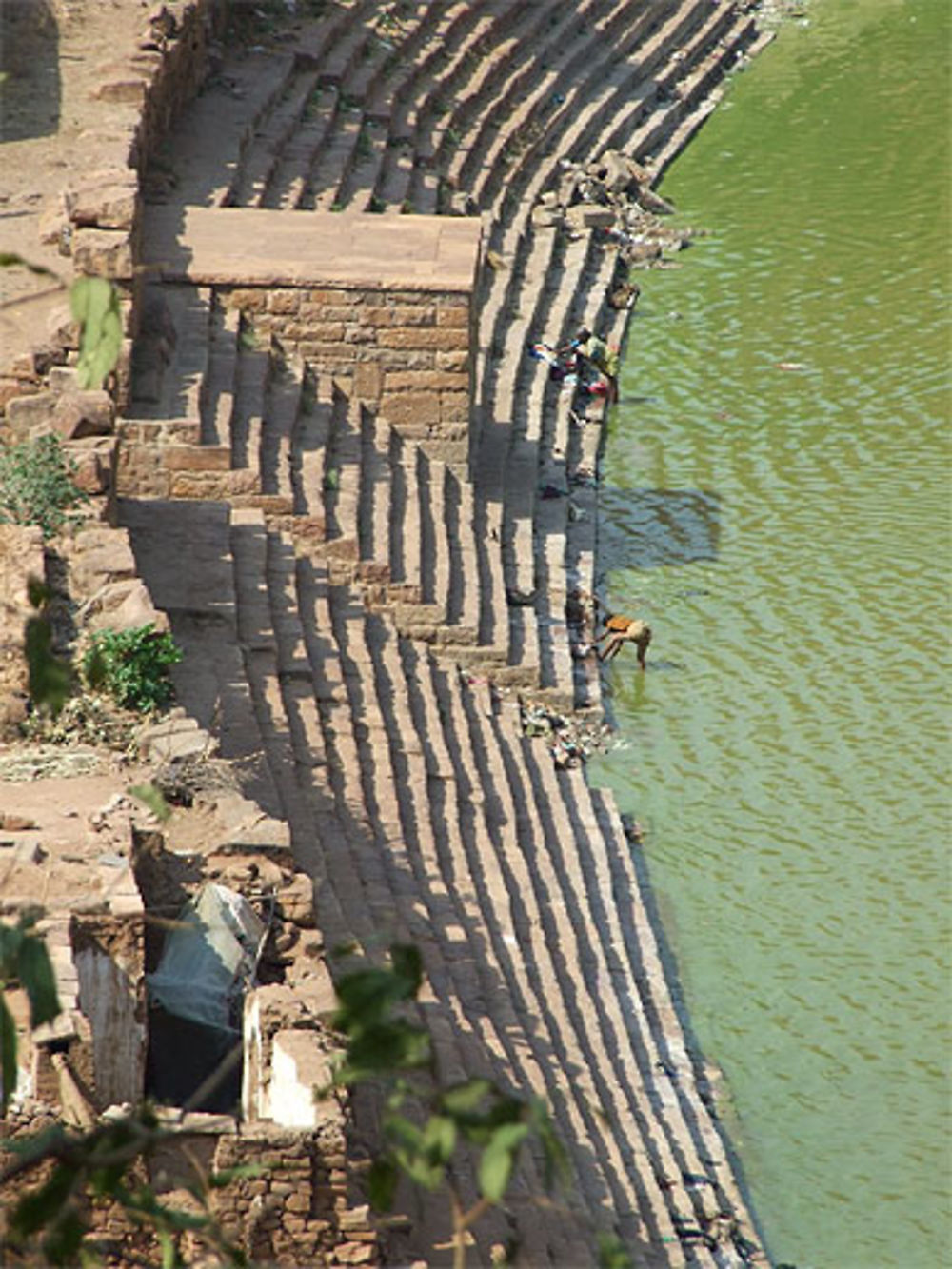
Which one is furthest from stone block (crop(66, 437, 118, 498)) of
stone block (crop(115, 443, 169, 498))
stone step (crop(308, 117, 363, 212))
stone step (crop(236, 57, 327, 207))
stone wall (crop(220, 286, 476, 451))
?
stone step (crop(308, 117, 363, 212))

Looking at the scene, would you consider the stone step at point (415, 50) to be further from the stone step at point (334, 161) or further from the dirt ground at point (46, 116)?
the dirt ground at point (46, 116)

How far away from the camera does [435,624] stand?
17.7 metres

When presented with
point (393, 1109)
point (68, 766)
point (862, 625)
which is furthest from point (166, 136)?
point (393, 1109)

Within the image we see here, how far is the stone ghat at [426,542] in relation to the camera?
43.3 ft

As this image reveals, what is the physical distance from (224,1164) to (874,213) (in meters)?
20.9

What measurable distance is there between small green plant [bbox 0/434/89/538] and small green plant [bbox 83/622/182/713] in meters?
1.43

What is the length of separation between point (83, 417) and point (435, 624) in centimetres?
316

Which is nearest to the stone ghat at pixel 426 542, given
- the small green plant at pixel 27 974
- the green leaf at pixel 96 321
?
the green leaf at pixel 96 321

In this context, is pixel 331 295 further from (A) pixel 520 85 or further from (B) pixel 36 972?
(B) pixel 36 972

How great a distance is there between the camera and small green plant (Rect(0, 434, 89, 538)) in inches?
566

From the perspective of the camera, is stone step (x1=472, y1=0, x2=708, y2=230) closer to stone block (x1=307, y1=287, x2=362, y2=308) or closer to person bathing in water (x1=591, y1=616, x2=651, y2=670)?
stone block (x1=307, y1=287, x2=362, y2=308)

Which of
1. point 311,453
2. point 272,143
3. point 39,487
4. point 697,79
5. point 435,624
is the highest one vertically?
point 697,79

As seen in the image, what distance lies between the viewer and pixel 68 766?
12.1 m

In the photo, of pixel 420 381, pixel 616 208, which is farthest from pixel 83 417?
pixel 616 208
